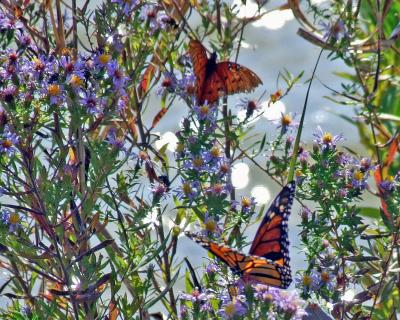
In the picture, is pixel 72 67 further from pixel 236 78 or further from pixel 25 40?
pixel 236 78

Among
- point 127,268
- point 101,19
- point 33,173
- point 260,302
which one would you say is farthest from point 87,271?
point 101,19

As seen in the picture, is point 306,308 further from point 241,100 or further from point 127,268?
point 241,100

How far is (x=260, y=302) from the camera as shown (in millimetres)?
1664

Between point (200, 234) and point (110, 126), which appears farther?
point (110, 126)

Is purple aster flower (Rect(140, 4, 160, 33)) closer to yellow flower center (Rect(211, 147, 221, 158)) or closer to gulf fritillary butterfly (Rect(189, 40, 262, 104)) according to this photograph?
gulf fritillary butterfly (Rect(189, 40, 262, 104))

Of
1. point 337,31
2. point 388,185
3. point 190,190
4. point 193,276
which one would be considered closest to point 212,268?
point 193,276

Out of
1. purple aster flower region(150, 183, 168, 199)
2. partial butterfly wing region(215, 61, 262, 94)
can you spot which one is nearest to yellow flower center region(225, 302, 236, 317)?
purple aster flower region(150, 183, 168, 199)

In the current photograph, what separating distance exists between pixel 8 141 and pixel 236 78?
2.38 feet

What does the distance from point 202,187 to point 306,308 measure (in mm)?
321

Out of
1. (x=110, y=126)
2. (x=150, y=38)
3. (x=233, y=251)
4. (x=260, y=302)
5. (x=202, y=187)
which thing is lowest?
(x=260, y=302)

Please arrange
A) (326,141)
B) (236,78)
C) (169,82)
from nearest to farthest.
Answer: (326,141)
(169,82)
(236,78)

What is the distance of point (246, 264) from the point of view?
1.78 m

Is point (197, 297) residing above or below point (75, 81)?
below

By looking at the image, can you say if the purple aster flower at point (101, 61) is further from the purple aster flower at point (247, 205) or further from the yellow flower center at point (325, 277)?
the yellow flower center at point (325, 277)
